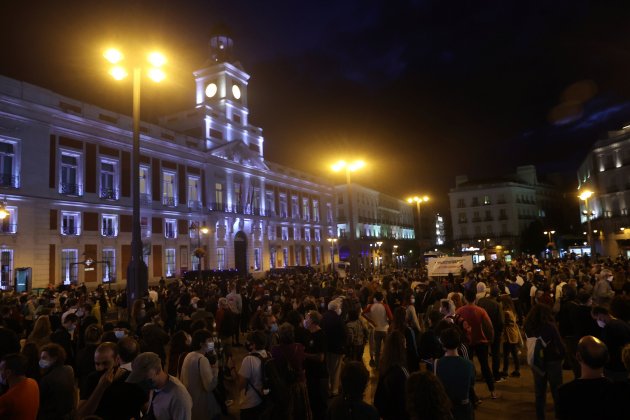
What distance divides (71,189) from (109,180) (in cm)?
355

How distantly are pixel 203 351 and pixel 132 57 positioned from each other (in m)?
Result: 9.14

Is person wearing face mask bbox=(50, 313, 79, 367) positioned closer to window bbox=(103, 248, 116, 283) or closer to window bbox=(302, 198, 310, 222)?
window bbox=(103, 248, 116, 283)

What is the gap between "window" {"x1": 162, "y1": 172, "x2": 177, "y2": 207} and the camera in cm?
3866

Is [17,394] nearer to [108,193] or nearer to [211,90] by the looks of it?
[108,193]

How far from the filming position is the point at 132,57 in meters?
11.6

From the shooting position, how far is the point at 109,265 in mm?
31938

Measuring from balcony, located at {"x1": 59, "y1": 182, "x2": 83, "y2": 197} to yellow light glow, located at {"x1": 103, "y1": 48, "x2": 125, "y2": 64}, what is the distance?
21661mm

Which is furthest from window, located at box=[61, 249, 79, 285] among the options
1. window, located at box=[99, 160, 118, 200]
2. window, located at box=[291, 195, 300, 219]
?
window, located at box=[291, 195, 300, 219]

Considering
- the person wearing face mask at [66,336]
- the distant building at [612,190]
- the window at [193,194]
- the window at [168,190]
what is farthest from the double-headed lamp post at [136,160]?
the distant building at [612,190]

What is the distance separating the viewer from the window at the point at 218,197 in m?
44.2

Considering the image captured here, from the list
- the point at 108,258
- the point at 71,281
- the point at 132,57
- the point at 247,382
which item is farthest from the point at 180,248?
the point at 247,382

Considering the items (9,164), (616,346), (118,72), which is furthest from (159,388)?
(9,164)

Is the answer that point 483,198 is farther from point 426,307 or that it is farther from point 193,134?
point 426,307

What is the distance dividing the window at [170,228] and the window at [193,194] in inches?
104
